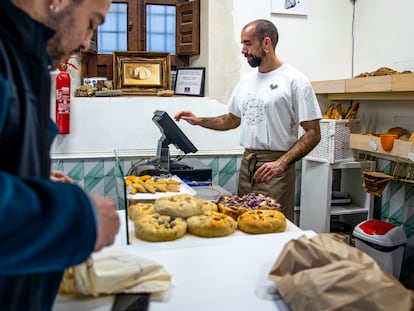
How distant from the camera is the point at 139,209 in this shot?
1.60 m

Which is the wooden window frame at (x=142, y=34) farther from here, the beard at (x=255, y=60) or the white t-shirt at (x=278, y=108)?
the white t-shirt at (x=278, y=108)

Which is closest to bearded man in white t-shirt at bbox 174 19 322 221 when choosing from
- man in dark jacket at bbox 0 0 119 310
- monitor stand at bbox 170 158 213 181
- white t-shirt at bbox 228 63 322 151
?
white t-shirt at bbox 228 63 322 151

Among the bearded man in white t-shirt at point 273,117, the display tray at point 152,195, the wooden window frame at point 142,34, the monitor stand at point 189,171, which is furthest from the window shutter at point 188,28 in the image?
the display tray at point 152,195

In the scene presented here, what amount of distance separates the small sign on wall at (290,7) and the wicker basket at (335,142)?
889 mm

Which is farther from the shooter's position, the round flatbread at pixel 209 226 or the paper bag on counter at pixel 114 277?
the round flatbread at pixel 209 226

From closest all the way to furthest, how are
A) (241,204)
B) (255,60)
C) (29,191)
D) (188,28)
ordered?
1. (29,191)
2. (241,204)
3. (255,60)
4. (188,28)

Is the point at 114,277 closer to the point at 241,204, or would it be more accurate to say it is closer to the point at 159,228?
the point at 159,228

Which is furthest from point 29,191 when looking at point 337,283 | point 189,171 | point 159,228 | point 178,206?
point 189,171

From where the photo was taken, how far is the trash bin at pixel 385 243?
8.73 ft

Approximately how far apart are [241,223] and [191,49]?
2.15 metres

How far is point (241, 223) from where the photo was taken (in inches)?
61.6

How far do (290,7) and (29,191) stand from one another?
315 cm

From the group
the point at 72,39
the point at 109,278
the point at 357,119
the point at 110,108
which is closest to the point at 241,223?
the point at 109,278

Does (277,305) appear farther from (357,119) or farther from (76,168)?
(357,119)
